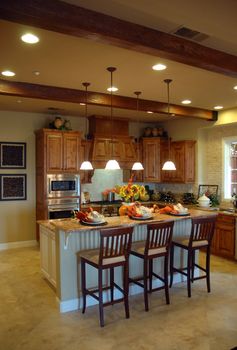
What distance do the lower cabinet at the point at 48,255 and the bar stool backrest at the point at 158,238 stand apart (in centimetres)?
132

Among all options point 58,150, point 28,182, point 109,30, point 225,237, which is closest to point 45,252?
point 58,150

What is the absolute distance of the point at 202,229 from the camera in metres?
4.20

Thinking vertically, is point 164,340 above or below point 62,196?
below

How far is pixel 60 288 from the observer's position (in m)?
3.72

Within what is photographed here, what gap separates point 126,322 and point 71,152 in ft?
12.5

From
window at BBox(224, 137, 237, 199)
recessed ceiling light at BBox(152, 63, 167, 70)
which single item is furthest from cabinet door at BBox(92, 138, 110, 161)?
recessed ceiling light at BBox(152, 63, 167, 70)

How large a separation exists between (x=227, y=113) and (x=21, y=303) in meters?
5.23

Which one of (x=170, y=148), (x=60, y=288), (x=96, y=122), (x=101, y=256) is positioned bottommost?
(x=60, y=288)

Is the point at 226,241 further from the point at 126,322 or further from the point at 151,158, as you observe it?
the point at 126,322

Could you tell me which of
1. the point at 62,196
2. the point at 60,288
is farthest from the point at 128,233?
the point at 62,196

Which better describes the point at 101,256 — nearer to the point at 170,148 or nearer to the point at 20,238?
the point at 20,238

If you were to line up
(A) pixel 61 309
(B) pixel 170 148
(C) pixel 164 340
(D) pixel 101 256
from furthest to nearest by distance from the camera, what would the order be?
(B) pixel 170 148
(A) pixel 61 309
(D) pixel 101 256
(C) pixel 164 340

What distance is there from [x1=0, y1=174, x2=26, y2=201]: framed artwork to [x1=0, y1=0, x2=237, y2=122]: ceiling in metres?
1.54

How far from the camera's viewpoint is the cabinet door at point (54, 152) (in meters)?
6.19
